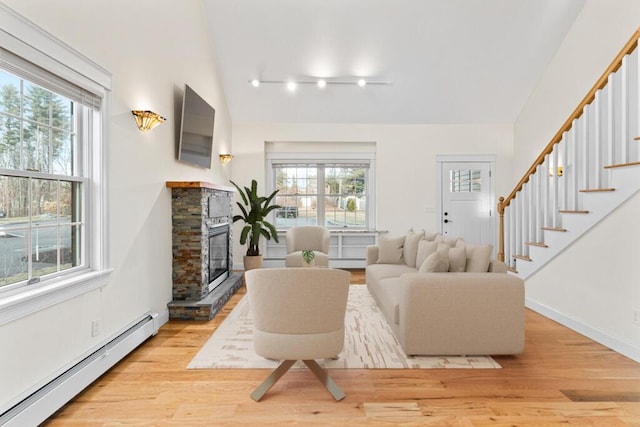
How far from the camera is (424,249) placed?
416 cm

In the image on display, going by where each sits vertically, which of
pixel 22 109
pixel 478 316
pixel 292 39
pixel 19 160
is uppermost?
pixel 292 39

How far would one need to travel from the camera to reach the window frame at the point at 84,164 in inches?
76.0

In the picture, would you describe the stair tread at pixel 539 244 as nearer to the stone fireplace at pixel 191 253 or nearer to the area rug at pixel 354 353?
the area rug at pixel 354 353

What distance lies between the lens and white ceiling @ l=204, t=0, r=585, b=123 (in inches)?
197

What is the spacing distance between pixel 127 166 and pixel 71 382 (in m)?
1.67

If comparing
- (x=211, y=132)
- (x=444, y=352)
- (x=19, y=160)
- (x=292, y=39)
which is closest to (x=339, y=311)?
A: (x=444, y=352)

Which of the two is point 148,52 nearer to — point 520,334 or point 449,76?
point 520,334

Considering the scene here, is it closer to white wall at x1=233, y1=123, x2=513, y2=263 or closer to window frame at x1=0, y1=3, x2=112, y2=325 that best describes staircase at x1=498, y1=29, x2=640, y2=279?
white wall at x1=233, y1=123, x2=513, y2=263

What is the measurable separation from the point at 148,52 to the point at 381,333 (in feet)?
11.2

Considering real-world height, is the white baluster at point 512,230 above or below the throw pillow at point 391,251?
above

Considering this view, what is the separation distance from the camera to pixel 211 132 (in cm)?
517

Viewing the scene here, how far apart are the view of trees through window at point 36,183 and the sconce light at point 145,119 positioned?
2.29 ft

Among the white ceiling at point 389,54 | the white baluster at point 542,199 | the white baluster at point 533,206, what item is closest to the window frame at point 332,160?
the white ceiling at point 389,54

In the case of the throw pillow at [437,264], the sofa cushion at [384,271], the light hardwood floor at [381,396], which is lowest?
the light hardwood floor at [381,396]
